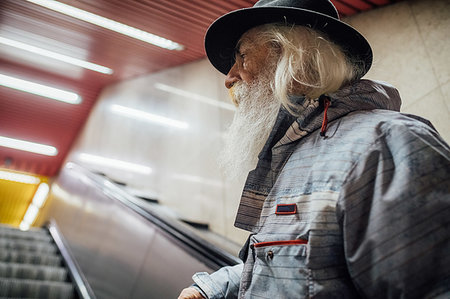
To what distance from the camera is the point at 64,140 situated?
11.0 metres

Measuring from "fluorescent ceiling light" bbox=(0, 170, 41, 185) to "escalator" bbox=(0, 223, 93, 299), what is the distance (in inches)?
334

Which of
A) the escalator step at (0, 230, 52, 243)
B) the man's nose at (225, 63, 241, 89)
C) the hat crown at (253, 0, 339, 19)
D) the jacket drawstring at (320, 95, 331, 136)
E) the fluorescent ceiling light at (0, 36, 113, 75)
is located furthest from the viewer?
the fluorescent ceiling light at (0, 36, 113, 75)

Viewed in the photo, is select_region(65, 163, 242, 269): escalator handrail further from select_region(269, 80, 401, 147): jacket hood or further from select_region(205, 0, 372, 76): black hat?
select_region(205, 0, 372, 76): black hat

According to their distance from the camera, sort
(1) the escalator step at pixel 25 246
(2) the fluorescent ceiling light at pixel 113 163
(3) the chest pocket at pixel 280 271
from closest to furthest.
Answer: (3) the chest pocket at pixel 280 271, (1) the escalator step at pixel 25 246, (2) the fluorescent ceiling light at pixel 113 163

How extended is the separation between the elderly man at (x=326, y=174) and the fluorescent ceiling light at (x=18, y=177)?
13530mm

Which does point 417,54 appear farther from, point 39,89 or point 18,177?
point 18,177

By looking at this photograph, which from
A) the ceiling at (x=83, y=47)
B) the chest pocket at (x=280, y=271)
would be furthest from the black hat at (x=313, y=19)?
the ceiling at (x=83, y=47)

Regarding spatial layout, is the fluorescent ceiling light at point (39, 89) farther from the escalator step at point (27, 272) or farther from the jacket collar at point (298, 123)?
the jacket collar at point (298, 123)

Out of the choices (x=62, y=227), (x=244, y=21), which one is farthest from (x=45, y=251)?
(x=244, y=21)

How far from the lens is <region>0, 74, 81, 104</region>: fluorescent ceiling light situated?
25.6 feet

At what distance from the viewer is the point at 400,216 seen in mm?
661

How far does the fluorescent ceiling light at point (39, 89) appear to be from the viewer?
781 cm

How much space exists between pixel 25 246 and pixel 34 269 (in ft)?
3.54

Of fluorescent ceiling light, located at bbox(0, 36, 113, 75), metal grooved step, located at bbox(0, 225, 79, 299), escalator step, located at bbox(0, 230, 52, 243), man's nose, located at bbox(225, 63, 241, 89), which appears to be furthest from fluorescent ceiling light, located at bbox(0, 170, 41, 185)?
man's nose, located at bbox(225, 63, 241, 89)
